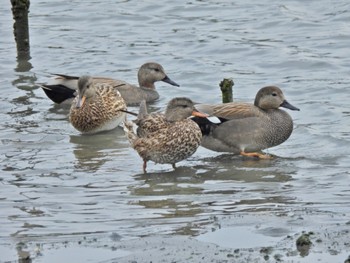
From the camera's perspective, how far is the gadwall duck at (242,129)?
36.6ft

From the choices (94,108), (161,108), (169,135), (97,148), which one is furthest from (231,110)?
(161,108)

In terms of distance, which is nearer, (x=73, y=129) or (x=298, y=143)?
(x=298, y=143)

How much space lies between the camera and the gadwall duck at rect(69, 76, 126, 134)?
12477mm

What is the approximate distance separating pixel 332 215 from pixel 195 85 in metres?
7.33

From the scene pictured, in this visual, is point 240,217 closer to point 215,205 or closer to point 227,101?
point 215,205

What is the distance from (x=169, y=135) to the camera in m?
10.3

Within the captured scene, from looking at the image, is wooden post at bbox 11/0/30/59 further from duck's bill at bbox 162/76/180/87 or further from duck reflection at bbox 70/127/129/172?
duck reflection at bbox 70/127/129/172

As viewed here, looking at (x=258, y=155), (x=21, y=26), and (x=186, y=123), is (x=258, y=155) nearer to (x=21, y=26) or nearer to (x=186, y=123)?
(x=186, y=123)

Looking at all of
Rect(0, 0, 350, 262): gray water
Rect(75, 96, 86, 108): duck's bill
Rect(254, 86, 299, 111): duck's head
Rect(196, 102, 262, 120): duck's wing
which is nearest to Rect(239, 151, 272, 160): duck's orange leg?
Rect(0, 0, 350, 262): gray water

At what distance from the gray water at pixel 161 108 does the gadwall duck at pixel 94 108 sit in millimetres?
185

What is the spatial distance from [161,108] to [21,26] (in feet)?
11.0

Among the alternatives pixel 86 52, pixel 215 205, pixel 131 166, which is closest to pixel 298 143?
pixel 131 166

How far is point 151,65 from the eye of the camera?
15156 mm

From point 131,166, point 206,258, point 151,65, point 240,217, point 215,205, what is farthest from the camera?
point 151,65
